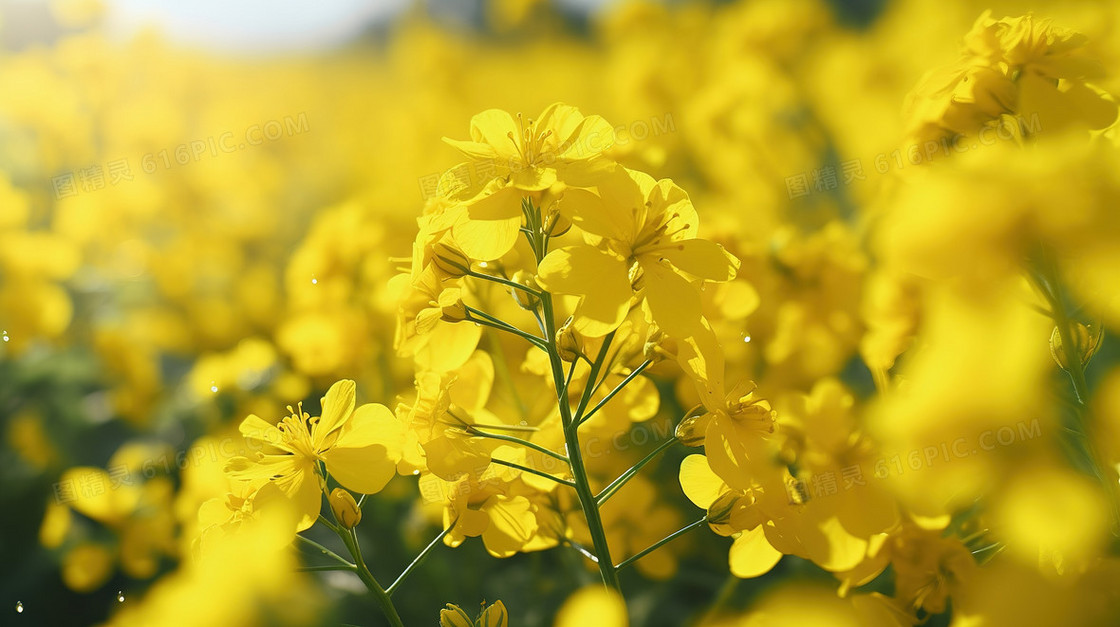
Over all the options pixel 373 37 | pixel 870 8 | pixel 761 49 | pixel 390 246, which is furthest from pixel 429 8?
pixel 390 246

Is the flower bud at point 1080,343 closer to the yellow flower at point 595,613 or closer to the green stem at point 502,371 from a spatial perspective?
the yellow flower at point 595,613

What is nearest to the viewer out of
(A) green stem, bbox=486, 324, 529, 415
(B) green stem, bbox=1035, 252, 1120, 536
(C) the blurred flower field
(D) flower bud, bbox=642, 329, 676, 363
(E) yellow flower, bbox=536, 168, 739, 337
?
(C) the blurred flower field

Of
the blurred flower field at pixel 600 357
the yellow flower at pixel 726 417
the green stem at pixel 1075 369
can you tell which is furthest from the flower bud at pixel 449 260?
the green stem at pixel 1075 369

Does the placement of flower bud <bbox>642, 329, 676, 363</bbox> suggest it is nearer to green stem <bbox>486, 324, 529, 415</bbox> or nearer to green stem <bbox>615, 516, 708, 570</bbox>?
green stem <bbox>615, 516, 708, 570</bbox>

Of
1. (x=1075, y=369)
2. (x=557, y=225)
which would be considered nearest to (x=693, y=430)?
(x=557, y=225)

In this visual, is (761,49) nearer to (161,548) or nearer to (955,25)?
(955,25)

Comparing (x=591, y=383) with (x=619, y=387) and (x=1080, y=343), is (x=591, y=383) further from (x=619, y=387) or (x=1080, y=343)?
(x=1080, y=343)

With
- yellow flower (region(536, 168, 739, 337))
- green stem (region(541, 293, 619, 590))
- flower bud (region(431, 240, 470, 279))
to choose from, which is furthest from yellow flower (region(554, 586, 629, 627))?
flower bud (region(431, 240, 470, 279))
